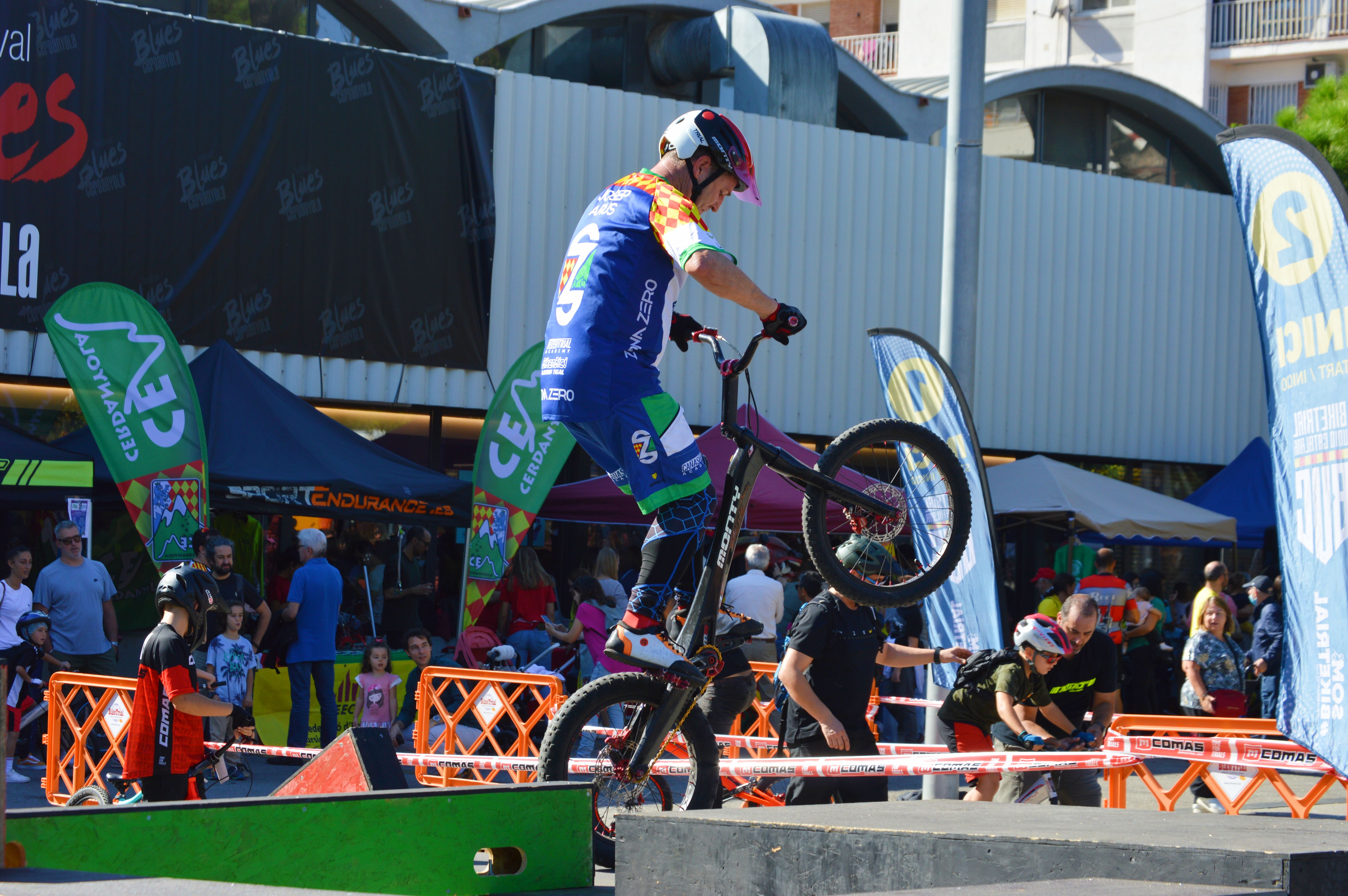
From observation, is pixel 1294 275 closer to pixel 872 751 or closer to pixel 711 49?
pixel 872 751

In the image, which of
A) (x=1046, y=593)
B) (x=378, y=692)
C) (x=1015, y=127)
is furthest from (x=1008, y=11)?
(x=378, y=692)

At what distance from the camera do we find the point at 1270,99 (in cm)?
3581

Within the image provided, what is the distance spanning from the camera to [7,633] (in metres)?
9.93

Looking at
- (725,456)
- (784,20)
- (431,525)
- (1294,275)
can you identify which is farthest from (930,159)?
(1294,275)

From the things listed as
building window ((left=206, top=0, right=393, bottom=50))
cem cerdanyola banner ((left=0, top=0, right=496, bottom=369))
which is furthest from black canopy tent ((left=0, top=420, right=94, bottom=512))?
building window ((left=206, top=0, right=393, bottom=50))

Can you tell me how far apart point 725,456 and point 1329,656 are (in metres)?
7.49

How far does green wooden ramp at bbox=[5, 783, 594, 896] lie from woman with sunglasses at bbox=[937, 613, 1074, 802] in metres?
3.76

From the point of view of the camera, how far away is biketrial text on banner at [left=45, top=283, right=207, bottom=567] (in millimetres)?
10383

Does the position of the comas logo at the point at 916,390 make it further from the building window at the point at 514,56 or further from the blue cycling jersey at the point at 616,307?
the building window at the point at 514,56

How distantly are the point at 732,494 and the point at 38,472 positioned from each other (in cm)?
714

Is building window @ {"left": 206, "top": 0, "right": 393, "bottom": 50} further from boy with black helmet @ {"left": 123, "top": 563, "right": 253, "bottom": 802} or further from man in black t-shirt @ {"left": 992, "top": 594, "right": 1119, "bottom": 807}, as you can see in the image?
man in black t-shirt @ {"left": 992, "top": 594, "right": 1119, "bottom": 807}

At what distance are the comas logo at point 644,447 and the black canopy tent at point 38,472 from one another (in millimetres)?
6931

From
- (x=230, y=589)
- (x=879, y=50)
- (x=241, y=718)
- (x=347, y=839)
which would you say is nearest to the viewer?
(x=347, y=839)

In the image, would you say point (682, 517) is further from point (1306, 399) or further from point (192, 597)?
point (1306, 399)
